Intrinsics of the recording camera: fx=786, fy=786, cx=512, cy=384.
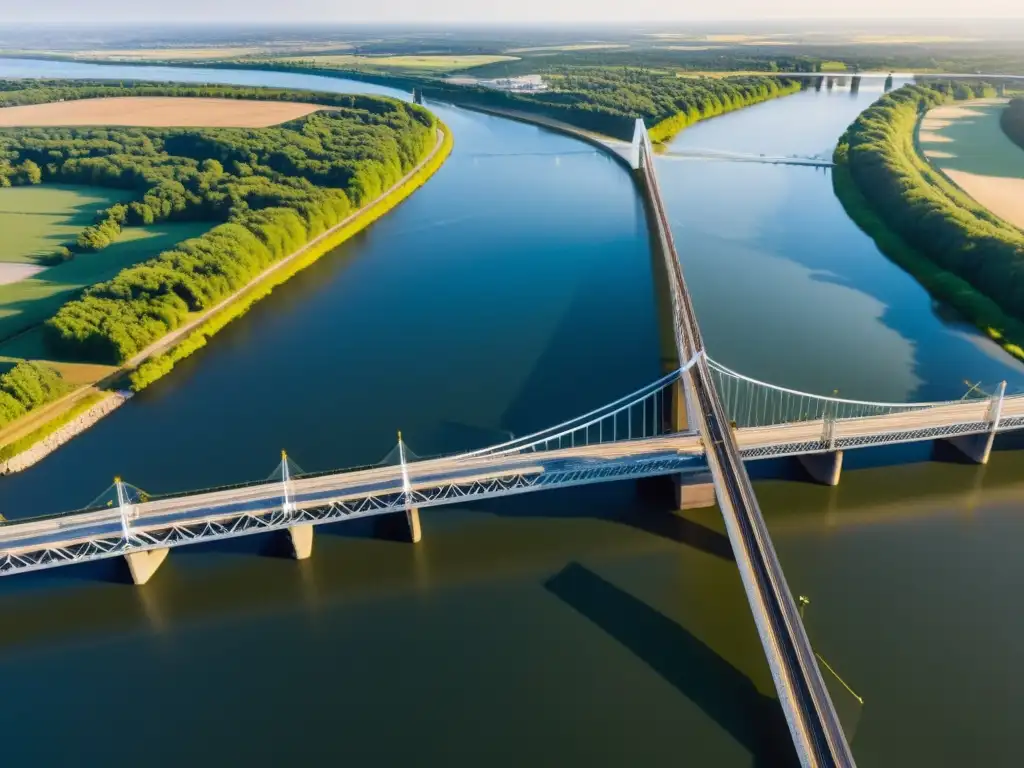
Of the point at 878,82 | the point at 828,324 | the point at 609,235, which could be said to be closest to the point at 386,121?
the point at 609,235

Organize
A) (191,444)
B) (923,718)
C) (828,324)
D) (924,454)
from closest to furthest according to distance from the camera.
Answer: (923,718) → (924,454) → (191,444) → (828,324)

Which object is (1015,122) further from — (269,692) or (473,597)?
(269,692)

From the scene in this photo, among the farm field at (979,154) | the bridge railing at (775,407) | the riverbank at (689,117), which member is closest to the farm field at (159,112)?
the riverbank at (689,117)

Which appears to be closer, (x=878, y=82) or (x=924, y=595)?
(x=924, y=595)

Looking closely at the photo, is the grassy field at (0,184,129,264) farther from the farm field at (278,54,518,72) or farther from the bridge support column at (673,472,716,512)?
the farm field at (278,54,518,72)

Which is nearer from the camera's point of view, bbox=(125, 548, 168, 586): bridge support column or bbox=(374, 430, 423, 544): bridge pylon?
bbox=(125, 548, 168, 586): bridge support column

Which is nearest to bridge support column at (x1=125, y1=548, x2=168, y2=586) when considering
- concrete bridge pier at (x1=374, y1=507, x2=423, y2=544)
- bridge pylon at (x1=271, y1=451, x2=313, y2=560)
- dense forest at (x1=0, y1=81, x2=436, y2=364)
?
bridge pylon at (x1=271, y1=451, x2=313, y2=560)
